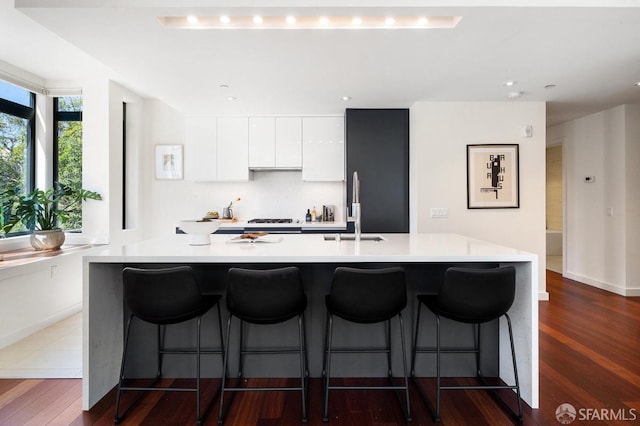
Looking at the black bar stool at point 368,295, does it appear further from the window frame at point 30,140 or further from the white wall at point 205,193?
the window frame at point 30,140

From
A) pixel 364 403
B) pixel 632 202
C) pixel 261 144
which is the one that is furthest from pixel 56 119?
pixel 632 202

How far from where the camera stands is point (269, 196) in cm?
487

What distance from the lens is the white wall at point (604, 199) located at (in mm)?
4281

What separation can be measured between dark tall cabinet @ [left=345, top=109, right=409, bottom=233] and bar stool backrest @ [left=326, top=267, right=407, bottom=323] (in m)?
2.45

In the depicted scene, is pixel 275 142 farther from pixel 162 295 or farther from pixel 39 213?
pixel 162 295

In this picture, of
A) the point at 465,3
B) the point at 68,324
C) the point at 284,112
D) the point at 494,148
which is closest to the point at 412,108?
the point at 494,148

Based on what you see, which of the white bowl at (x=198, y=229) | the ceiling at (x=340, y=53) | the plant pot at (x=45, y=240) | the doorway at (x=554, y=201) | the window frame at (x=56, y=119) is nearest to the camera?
the ceiling at (x=340, y=53)

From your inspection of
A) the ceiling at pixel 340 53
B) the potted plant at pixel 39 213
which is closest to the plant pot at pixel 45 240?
the potted plant at pixel 39 213

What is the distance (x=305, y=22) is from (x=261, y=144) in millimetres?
2374

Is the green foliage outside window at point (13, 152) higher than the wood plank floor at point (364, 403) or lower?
higher

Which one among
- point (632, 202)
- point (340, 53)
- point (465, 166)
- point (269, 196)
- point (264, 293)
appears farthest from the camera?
point (269, 196)

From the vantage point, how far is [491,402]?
201 cm

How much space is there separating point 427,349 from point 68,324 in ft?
11.3

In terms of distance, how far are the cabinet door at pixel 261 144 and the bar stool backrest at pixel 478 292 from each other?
10.5 feet
